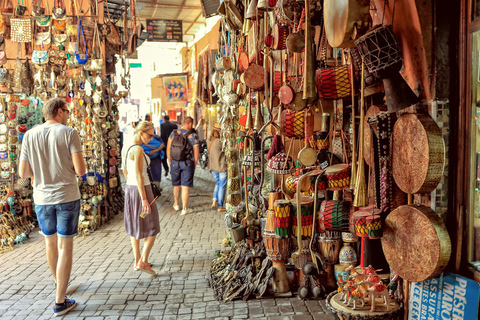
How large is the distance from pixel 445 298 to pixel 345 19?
4.21 feet

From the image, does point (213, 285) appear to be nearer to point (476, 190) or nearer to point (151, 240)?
point (151, 240)

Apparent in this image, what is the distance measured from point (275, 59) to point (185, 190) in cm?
414

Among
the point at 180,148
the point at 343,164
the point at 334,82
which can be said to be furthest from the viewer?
the point at 180,148

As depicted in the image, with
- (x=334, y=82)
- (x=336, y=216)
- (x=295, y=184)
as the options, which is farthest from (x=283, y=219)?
(x=334, y=82)

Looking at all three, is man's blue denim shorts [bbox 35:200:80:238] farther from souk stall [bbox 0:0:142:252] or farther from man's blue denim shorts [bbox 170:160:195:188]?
man's blue denim shorts [bbox 170:160:195:188]

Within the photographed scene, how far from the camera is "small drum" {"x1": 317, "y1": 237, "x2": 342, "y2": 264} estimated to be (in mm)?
3055

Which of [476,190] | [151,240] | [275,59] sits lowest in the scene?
[151,240]

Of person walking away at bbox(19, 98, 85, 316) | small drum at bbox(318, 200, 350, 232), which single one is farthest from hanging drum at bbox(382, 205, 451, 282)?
person walking away at bbox(19, 98, 85, 316)

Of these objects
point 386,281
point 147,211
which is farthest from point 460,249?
point 147,211

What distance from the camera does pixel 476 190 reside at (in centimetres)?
182

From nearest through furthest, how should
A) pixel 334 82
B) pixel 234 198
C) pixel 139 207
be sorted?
pixel 334 82 → pixel 139 207 → pixel 234 198

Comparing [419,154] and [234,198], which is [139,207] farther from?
[419,154]

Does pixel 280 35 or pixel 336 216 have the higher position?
pixel 280 35

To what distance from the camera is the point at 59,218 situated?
328 cm
